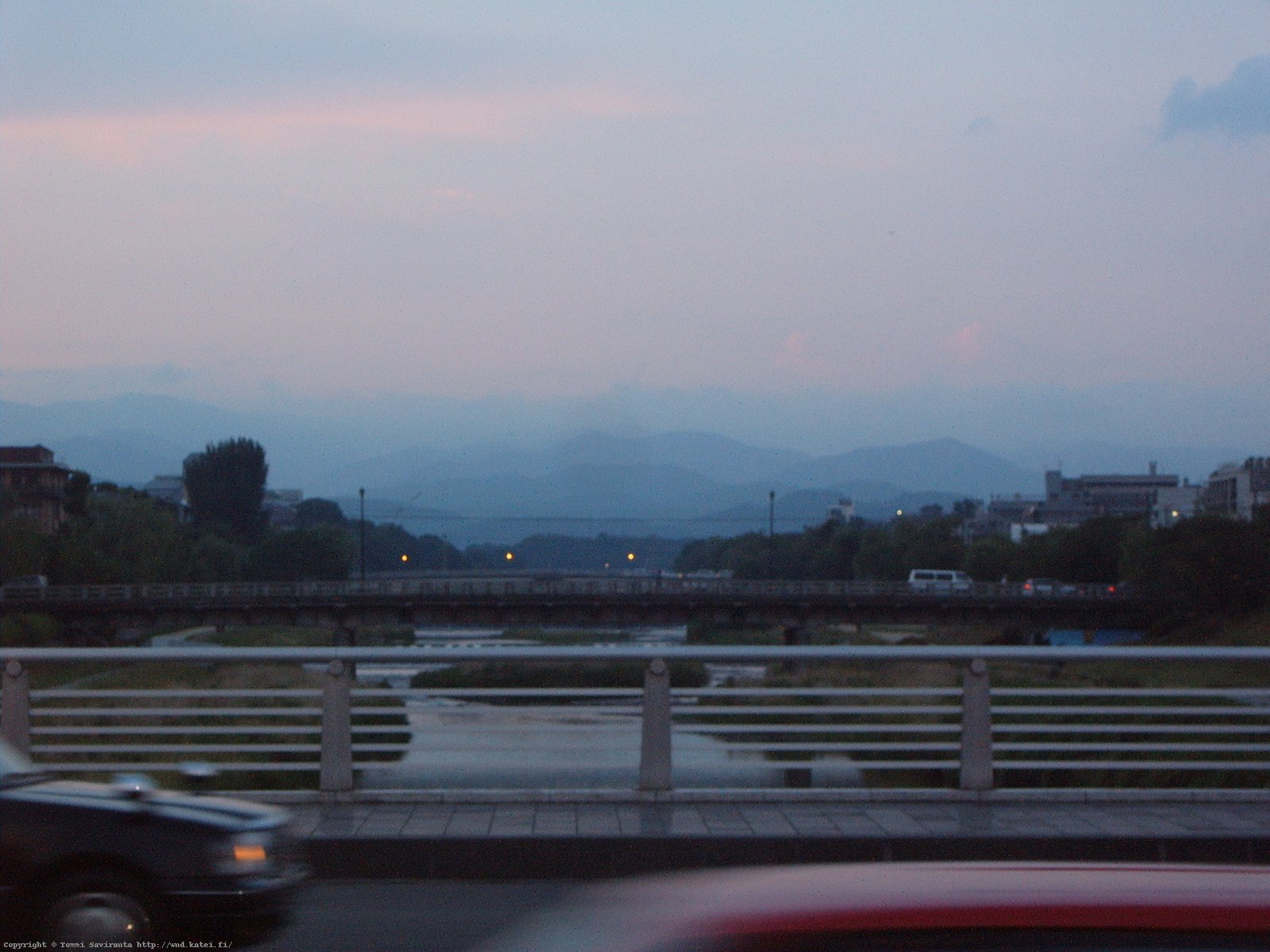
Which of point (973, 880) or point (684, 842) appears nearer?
point (973, 880)

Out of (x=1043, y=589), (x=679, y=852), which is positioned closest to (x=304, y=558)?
(x=1043, y=589)

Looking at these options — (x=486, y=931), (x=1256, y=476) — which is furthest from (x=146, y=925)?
(x=1256, y=476)

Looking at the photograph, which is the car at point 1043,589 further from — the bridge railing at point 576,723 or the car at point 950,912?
the car at point 950,912

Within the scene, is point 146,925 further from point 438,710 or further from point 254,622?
point 254,622

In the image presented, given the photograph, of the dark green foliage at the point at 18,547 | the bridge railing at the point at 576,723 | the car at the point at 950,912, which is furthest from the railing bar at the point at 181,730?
the dark green foliage at the point at 18,547

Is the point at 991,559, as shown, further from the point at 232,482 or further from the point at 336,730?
the point at 336,730

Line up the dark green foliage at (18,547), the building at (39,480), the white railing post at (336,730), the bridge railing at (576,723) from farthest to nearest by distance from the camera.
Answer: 1. the building at (39,480)
2. the dark green foliage at (18,547)
3. the white railing post at (336,730)
4. the bridge railing at (576,723)

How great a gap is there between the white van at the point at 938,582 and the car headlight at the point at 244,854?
62416mm

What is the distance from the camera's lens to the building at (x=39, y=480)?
89.1m

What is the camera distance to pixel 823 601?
213 ft

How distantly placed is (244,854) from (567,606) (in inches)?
2348

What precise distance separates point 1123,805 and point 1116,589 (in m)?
61.8

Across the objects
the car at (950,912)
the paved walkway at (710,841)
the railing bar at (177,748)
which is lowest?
the paved walkway at (710,841)

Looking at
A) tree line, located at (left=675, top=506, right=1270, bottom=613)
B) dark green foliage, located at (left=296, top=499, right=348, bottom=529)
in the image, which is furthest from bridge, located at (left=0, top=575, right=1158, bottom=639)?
dark green foliage, located at (left=296, top=499, right=348, bottom=529)
